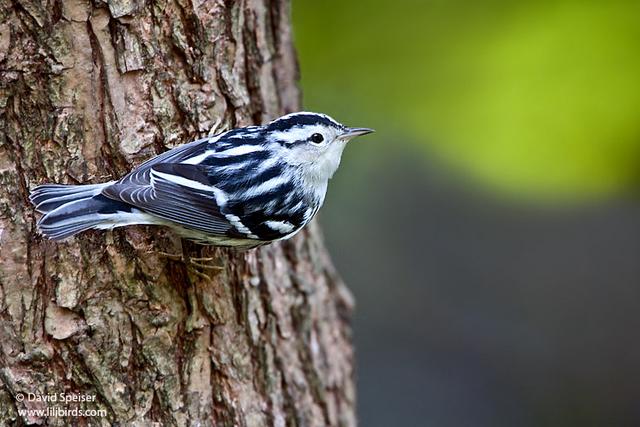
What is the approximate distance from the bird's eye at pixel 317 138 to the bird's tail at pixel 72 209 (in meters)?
0.78

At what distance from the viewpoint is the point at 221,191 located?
2.92m

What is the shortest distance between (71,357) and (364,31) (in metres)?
3.98

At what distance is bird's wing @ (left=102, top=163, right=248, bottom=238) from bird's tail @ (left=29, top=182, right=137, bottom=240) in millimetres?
46

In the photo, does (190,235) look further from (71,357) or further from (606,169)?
(606,169)

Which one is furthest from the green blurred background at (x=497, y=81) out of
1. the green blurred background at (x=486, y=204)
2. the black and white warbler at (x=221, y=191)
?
the black and white warbler at (x=221, y=191)

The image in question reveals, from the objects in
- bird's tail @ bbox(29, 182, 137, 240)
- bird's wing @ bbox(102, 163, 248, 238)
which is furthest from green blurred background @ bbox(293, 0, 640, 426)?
bird's tail @ bbox(29, 182, 137, 240)

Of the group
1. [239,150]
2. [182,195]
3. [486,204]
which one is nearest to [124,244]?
[182,195]

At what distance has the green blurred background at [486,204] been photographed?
19.2 feet

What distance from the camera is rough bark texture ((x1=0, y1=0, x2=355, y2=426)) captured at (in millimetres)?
2787

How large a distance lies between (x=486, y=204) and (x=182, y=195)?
395cm

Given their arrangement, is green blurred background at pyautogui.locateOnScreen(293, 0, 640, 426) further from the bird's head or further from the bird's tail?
the bird's tail

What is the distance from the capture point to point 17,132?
2.79 meters

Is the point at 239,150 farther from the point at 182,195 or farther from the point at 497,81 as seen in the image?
the point at 497,81

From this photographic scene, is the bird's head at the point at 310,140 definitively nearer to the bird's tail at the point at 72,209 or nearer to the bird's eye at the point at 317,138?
the bird's eye at the point at 317,138
